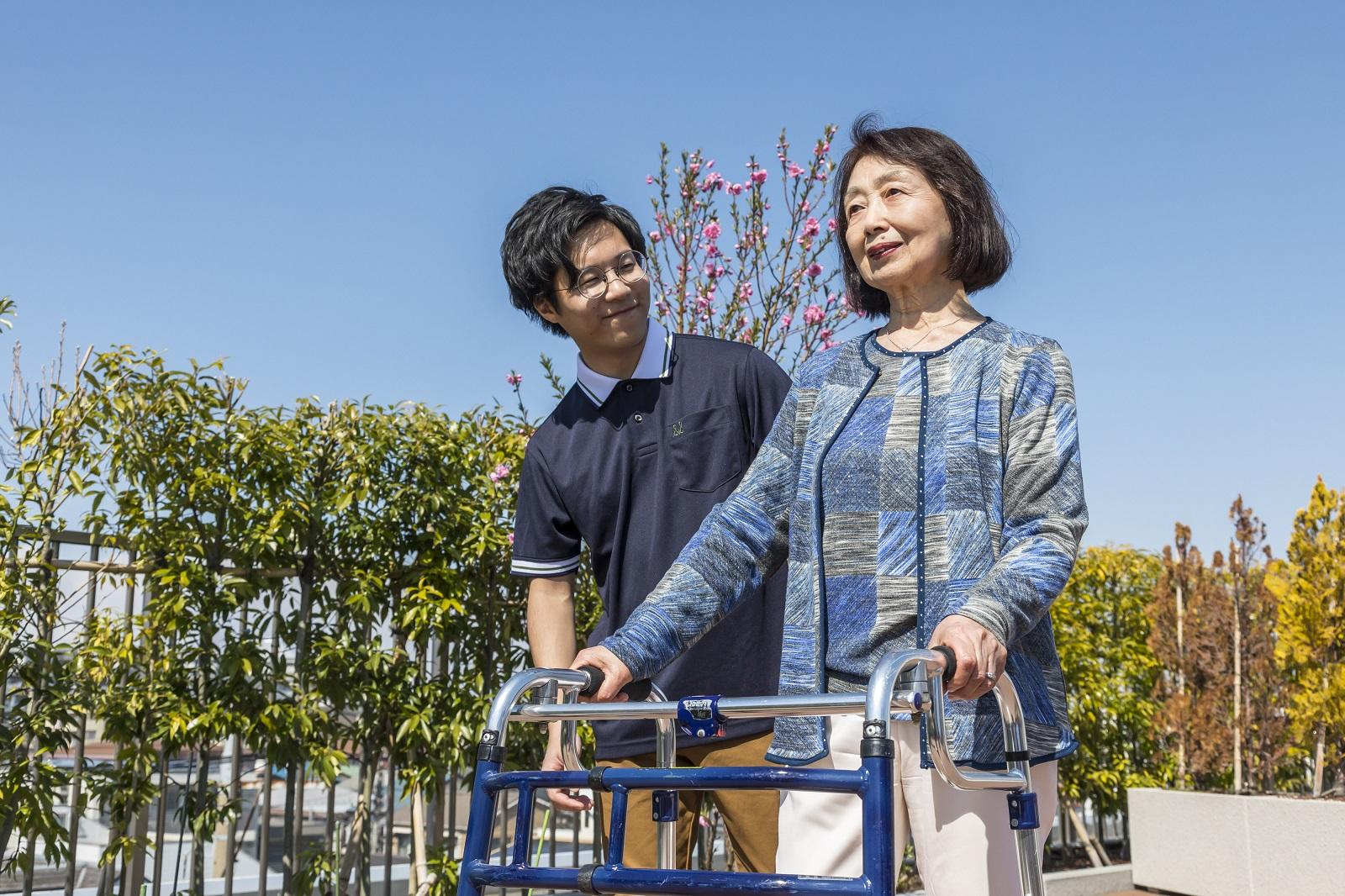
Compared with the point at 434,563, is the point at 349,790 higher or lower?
lower

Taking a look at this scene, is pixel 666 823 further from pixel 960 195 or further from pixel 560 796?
pixel 960 195

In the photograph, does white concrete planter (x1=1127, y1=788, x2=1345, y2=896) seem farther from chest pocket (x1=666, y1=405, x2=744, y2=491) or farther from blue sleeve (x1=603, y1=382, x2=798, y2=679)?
blue sleeve (x1=603, y1=382, x2=798, y2=679)

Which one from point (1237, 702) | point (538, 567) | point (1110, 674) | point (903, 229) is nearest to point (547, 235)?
point (538, 567)

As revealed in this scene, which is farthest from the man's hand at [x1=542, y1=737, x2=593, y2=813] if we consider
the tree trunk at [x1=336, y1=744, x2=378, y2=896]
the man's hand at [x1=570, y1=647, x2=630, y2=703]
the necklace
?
the tree trunk at [x1=336, y1=744, x2=378, y2=896]

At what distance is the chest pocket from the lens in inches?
106

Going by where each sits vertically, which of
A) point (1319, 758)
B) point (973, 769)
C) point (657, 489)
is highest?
point (657, 489)

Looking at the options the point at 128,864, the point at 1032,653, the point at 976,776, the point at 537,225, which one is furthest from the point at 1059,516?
the point at 128,864

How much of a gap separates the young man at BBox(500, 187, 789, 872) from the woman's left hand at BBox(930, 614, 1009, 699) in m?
1.00

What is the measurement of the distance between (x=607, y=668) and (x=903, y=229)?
2.87ft

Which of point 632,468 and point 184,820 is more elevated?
point 632,468

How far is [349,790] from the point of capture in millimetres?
4949

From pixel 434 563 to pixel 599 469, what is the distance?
2.09 metres

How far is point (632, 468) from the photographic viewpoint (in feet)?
9.05

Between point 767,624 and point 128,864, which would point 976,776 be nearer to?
point 767,624
